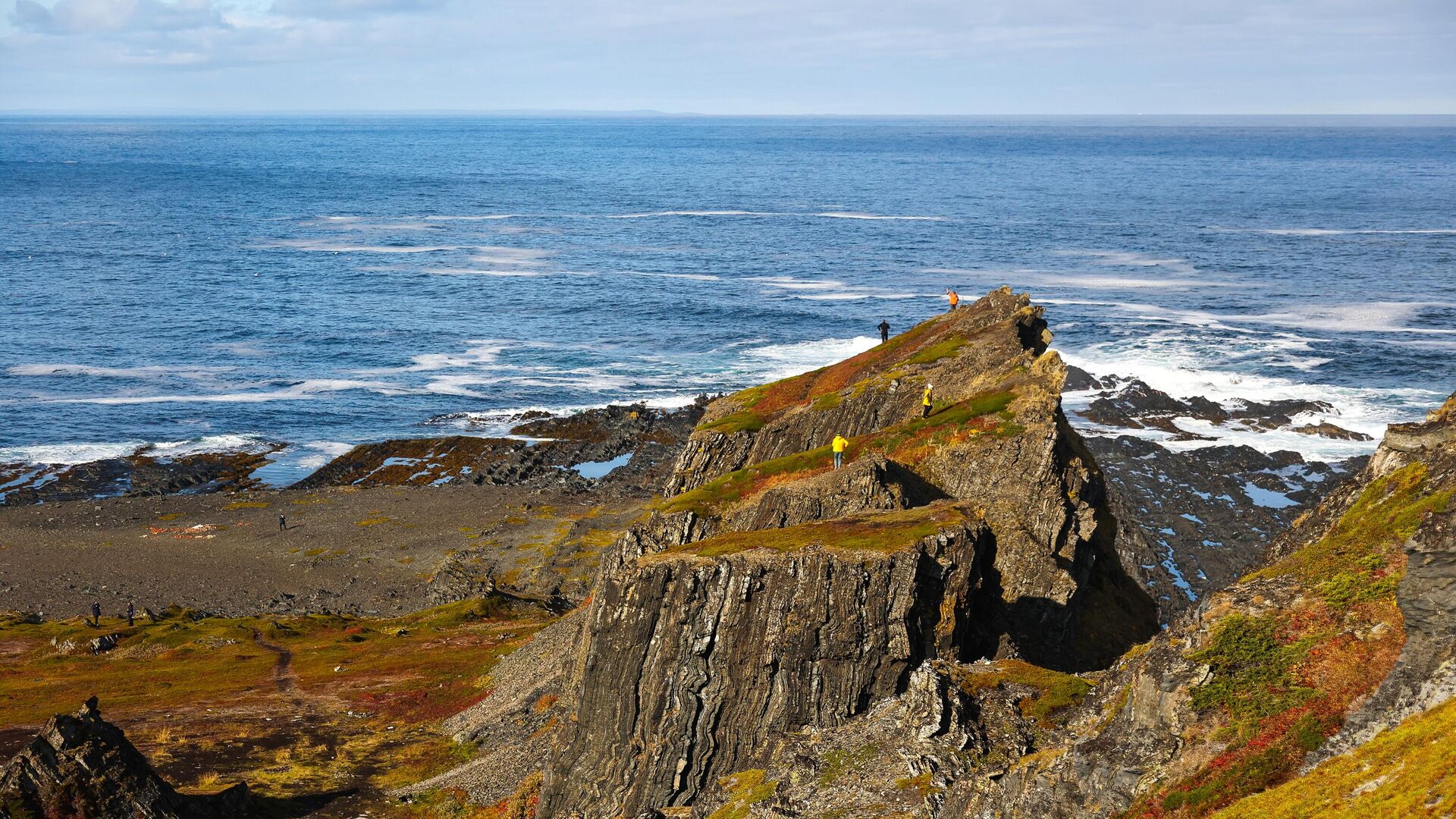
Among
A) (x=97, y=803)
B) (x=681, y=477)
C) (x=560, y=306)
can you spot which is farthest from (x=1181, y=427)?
(x=560, y=306)

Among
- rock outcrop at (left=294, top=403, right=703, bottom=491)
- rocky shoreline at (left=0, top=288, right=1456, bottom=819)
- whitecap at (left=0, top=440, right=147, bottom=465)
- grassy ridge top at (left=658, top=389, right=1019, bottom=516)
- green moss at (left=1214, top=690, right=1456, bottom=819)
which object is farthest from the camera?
whitecap at (left=0, top=440, right=147, bottom=465)

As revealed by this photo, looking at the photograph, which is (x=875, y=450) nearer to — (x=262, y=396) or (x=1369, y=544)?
(x=1369, y=544)

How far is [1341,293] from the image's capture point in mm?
156500

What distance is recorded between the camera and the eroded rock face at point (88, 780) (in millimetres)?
40750

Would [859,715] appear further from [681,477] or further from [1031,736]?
[681,477]

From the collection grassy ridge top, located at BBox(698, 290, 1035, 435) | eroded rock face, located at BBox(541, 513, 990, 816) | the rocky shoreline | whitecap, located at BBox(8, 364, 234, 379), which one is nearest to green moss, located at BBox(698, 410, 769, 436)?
grassy ridge top, located at BBox(698, 290, 1035, 435)

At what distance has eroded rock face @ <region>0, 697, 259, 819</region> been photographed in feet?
134

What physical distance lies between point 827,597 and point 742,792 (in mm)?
6241

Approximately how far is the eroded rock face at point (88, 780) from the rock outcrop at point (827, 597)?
597 inches

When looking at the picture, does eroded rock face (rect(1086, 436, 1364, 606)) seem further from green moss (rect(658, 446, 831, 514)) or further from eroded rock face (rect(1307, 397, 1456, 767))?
eroded rock face (rect(1307, 397, 1456, 767))

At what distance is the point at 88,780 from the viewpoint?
136 ft

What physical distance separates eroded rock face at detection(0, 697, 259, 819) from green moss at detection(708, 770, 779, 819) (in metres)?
22.2

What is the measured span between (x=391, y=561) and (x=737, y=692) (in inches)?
2131

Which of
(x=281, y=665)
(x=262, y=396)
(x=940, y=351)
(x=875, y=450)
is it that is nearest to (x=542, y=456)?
(x=262, y=396)
